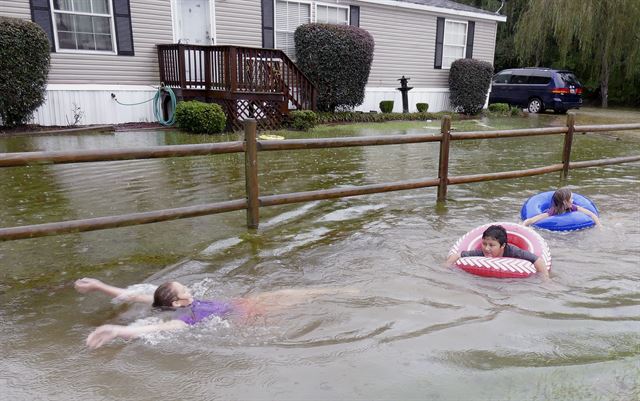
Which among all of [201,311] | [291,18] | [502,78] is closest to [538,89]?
[502,78]

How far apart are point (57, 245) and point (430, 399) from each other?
13.0 ft

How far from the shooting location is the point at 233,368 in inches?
126

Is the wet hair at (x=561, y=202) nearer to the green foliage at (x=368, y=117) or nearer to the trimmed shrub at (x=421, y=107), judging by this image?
the green foliage at (x=368, y=117)

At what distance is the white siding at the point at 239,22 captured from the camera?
14305 mm

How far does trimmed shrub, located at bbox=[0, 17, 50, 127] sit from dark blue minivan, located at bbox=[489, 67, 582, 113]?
18.2 metres

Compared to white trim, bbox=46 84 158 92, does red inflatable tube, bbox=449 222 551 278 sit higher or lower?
lower

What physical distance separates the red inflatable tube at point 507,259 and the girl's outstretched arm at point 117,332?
8.50 ft

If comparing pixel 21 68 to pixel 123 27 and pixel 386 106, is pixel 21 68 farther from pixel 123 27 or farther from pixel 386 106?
pixel 386 106

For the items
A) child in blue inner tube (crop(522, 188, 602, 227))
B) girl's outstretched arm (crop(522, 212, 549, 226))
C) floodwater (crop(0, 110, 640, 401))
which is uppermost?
child in blue inner tube (crop(522, 188, 602, 227))

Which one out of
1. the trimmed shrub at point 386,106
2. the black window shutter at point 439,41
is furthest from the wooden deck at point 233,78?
the black window shutter at point 439,41

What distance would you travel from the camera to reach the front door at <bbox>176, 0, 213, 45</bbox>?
1401 centimetres

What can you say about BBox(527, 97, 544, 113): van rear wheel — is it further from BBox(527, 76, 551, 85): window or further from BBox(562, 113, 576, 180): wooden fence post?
BBox(562, 113, 576, 180): wooden fence post

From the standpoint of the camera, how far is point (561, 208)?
599 cm

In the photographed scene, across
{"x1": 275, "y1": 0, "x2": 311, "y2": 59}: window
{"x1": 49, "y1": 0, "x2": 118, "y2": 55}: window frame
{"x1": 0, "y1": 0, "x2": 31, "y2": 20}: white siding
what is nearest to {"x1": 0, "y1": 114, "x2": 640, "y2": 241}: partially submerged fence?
{"x1": 0, "y1": 0, "x2": 31, "y2": 20}: white siding
